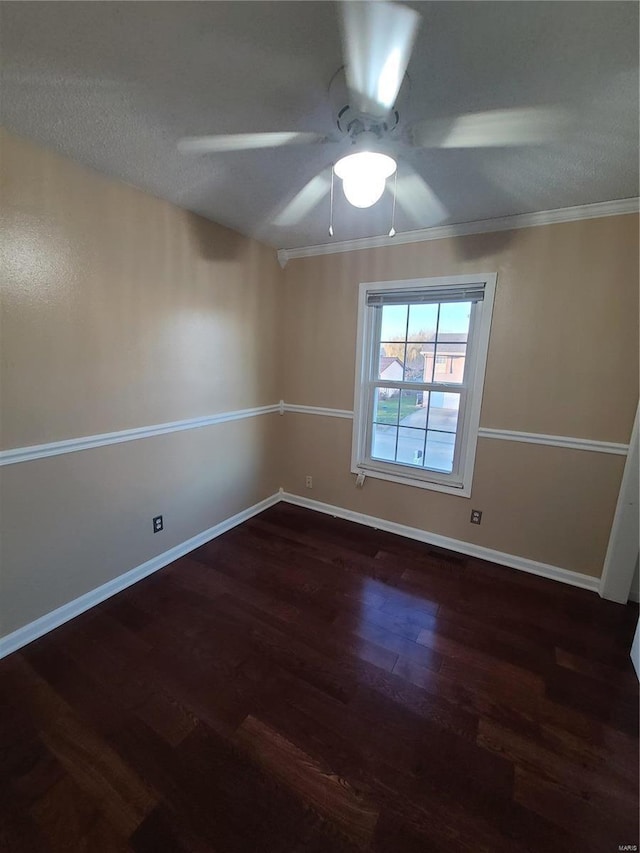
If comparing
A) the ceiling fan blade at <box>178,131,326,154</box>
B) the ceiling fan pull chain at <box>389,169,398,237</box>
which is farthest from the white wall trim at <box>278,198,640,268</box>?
the ceiling fan blade at <box>178,131,326,154</box>

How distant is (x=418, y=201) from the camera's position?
78.4 inches

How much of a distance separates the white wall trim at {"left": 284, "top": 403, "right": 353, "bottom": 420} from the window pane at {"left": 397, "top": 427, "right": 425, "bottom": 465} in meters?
0.47

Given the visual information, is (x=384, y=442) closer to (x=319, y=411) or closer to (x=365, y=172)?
(x=319, y=411)

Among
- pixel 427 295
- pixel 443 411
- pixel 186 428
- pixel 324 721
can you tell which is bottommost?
pixel 324 721

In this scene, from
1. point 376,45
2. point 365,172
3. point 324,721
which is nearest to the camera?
point 376,45

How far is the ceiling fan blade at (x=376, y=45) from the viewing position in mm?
890

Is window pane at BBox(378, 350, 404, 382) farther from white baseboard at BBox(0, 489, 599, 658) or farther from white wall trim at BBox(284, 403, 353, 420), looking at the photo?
white baseboard at BBox(0, 489, 599, 658)

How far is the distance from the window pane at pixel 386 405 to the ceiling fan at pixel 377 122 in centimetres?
146

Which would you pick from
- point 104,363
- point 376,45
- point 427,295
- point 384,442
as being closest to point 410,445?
point 384,442

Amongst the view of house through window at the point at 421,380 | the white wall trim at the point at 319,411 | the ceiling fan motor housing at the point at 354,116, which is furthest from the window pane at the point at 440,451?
the ceiling fan motor housing at the point at 354,116

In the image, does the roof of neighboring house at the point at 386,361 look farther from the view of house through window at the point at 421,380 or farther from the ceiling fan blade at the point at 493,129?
the ceiling fan blade at the point at 493,129

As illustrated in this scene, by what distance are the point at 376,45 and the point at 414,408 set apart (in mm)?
2099

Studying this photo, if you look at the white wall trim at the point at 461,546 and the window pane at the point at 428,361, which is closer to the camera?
the white wall trim at the point at 461,546

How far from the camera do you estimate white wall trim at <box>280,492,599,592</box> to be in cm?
228
